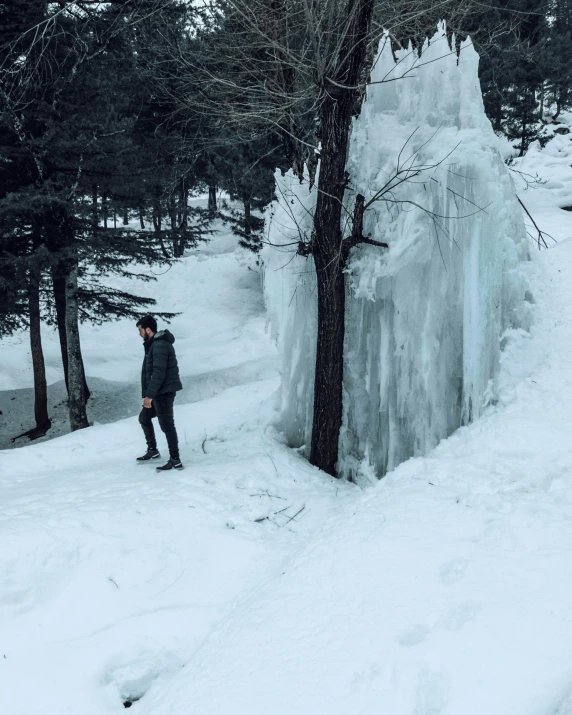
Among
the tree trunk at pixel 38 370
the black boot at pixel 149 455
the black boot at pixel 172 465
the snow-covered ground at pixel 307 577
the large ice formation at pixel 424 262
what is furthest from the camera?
the tree trunk at pixel 38 370

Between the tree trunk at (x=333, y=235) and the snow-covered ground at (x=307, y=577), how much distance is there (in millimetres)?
514

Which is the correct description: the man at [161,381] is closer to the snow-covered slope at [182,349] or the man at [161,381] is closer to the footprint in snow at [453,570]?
the footprint in snow at [453,570]

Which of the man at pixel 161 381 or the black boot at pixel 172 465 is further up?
the man at pixel 161 381

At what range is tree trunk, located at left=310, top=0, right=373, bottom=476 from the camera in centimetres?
566

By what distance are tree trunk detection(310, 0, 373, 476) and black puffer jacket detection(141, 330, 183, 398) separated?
1.65m

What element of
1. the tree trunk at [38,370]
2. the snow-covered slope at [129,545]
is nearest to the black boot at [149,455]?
the snow-covered slope at [129,545]

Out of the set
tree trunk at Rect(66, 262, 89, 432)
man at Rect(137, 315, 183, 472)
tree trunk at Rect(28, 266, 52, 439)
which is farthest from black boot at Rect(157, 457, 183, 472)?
tree trunk at Rect(28, 266, 52, 439)

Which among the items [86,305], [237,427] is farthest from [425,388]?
[86,305]

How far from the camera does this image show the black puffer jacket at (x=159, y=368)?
235 inches

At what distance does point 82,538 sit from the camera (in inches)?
176

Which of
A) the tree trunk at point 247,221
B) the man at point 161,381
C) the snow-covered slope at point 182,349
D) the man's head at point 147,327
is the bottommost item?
the snow-covered slope at point 182,349

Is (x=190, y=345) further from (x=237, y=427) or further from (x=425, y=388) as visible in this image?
(x=425, y=388)

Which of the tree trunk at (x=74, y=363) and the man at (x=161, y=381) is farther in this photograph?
the tree trunk at (x=74, y=363)

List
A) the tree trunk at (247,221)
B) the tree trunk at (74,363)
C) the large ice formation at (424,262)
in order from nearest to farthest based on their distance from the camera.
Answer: the large ice formation at (424,262) < the tree trunk at (74,363) < the tree trunk at (247,221)
